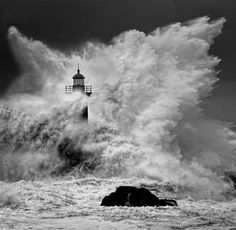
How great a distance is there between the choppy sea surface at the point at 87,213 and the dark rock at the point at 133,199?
0.82m

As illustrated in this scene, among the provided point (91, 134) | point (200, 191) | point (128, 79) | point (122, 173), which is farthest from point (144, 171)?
point (128, 79)

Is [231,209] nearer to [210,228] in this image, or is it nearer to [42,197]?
[210,228]

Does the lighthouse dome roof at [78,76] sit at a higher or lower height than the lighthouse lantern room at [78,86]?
higher

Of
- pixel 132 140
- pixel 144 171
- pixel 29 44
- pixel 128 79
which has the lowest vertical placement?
pixel 144 171

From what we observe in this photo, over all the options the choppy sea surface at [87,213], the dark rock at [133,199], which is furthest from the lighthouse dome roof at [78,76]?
the dark rock at [133,199]

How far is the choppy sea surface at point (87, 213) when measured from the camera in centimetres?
1930

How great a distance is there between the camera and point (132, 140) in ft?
139

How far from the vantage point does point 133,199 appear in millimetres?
25469

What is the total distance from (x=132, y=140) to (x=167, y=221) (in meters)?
22.0

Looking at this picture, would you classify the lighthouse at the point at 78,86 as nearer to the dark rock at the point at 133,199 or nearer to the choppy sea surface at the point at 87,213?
the choppy sea surface at the point at 87,213

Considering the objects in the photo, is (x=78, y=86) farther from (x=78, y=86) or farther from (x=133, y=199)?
(x=133, y=199)

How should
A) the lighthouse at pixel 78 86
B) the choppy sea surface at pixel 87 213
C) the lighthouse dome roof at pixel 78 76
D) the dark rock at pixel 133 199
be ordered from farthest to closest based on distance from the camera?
the lighthouse dome roof at pixel 78 76 < the lighthouse at pixel 78 86 < the dark rock at pixel 133 199 < the choppy sea surface at pixel 87 213

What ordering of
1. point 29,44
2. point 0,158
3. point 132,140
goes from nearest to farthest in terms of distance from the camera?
point 132,140
point 0,158
point 29,44

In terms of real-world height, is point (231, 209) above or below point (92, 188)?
below
